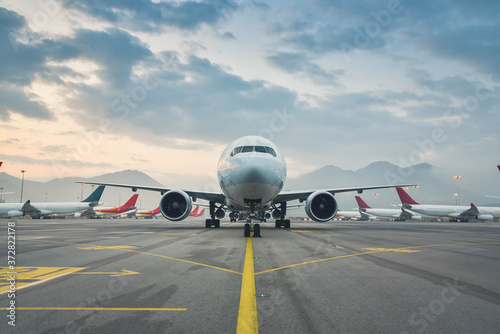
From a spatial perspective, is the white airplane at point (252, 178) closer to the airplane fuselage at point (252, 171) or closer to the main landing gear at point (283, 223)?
the airplane fuselage at point (252, 171)

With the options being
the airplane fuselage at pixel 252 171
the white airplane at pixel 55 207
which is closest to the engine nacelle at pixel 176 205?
the airplane fuselage at pixel 252 171

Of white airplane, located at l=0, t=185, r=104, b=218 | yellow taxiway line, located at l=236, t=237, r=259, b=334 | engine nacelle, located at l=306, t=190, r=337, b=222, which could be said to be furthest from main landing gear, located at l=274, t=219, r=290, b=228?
white airplane, located at l=0, t=185, r=104, b=218

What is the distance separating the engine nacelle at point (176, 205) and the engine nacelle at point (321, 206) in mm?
6891

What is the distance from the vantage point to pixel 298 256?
295 inches

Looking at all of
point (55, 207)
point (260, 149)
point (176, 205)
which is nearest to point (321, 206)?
point (260, 149)

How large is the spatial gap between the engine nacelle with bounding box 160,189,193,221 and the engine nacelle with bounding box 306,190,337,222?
6.89 meters

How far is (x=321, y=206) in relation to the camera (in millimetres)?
17141

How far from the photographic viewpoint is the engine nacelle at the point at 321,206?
16.7 metres

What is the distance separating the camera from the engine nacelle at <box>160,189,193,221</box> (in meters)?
16.9

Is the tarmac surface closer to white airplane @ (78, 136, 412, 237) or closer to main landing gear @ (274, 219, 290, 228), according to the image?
white airplane @ (78, 136, 412, 237)

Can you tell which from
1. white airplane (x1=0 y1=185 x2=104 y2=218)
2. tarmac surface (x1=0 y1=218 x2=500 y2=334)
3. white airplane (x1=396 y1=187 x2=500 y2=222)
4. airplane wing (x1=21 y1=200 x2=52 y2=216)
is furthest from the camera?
white airplane (x1=0 y1=185 x2=104 y2=218)

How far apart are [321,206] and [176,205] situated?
8459 millimetres

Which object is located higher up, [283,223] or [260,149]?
[260,149]

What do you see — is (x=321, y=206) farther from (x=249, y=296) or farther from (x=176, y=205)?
(x=249, y=296)
